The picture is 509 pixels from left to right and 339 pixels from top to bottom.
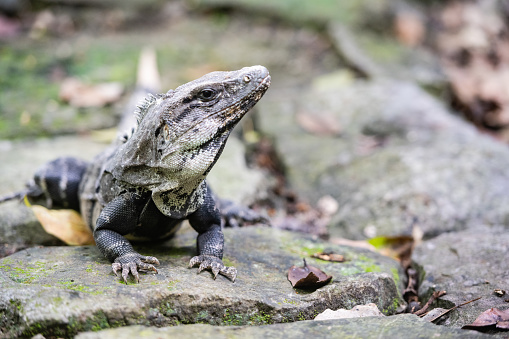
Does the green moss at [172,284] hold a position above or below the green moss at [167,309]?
above

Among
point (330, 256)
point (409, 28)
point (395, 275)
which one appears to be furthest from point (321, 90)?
point (395, 275)

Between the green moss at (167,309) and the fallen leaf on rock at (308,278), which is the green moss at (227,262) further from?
the green moss at (167,309)

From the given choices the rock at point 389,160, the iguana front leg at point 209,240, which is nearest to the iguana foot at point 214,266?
the iguana front leg at point 209,240

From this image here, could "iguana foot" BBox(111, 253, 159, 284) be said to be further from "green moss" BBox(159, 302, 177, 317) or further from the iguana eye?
the iguana eye

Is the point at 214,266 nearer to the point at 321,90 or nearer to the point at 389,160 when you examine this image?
the point at 389,160

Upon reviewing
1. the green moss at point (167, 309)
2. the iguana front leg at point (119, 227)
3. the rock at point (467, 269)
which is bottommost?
the rock at point (467, 269)

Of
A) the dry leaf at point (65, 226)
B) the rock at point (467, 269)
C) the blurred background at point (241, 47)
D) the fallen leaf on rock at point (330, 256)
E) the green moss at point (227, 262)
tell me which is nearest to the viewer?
the rock at point (467, 269)

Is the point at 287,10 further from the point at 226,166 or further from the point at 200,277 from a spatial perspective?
the point at 200,277
